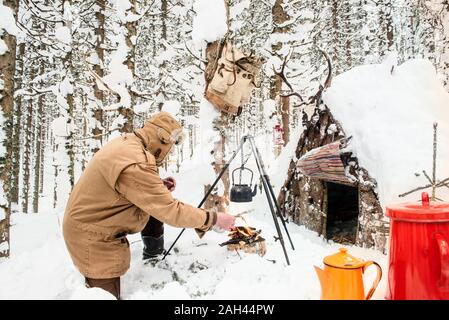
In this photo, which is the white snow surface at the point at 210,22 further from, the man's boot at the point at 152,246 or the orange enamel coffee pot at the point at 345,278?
the orange enamel coffee pot at the point at 345,278

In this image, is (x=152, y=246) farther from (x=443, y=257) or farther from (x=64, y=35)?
(x=64, y=35)

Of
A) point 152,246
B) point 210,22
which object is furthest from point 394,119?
point 152,246

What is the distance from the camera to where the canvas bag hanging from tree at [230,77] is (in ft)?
15.7

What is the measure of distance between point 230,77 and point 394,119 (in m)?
2.36

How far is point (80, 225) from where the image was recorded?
3.25m

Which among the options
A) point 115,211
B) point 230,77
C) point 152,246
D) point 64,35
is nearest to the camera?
point 115,211

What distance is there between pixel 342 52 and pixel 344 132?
57.8 feet

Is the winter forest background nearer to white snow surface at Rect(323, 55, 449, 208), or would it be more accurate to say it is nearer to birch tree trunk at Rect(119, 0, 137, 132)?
birch tree trunk at Rect(119, 0, 137, 132)

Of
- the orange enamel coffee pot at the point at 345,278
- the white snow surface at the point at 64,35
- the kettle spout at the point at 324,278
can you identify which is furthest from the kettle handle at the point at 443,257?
the white snow surface at the point at 64,35

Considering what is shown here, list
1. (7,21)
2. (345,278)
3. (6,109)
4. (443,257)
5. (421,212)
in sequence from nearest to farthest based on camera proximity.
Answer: (443,257) < (421,212) < (345,278) < (7,21) < (6,109)

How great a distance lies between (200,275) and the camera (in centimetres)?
353

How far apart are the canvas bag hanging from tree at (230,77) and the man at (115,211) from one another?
1.84m
